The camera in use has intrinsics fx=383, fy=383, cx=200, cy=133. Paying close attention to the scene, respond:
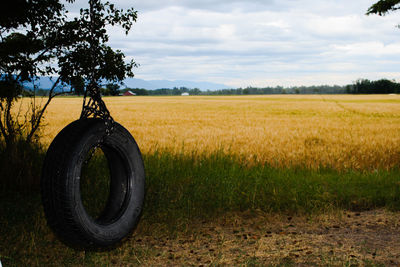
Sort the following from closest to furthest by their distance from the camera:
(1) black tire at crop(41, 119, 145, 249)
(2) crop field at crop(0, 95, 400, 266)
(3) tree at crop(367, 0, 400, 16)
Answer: (1) black tire at crop(41, 119, 145, 249) < (2) crop field at crop(0, 95, 400, 266) < (3) tree at crop(367, 0, 400, 16)

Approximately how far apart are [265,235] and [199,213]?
126cm

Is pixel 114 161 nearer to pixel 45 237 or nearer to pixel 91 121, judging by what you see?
pixel 91 121

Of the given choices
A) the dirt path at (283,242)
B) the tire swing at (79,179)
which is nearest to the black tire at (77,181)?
the tire swing at (79,179)

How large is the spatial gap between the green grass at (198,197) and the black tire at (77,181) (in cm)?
71

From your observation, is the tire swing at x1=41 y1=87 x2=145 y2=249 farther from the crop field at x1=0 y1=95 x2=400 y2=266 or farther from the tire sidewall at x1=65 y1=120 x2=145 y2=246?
the crop field at x1=0 y1=95 x2=400 y2=266

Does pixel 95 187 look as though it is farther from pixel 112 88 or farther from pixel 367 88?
pixel 367 88

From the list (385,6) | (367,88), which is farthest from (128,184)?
(367,88)

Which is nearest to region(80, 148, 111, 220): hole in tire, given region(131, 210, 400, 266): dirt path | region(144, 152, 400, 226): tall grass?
region(144, 152, 400, 226): tall grass

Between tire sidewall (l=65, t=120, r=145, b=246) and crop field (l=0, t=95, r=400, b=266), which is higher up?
tire sidewall (l=65, t=120, r=145, b=246)

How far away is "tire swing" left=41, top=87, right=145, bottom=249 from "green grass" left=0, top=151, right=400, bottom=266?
678mm

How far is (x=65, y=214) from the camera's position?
158 inches

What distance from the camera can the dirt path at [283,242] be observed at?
4898mm

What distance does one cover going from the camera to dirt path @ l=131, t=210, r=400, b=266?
4.90 meters

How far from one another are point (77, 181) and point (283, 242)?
10.1ft
